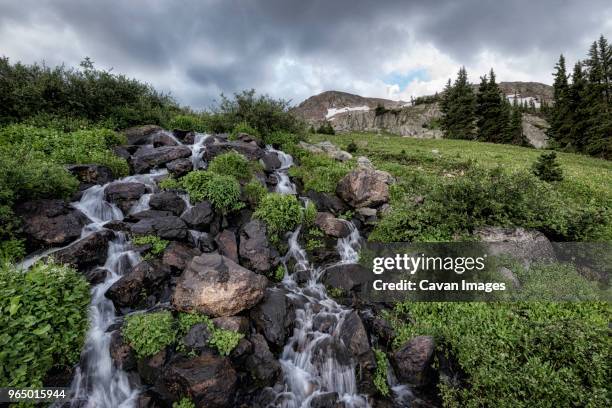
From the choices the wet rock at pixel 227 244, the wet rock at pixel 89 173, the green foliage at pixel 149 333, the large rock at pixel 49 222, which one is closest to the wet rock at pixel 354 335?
the wet rock at pixel 227 244

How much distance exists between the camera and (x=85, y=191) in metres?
9.69

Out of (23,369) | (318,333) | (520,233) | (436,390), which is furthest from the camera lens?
(520,233)

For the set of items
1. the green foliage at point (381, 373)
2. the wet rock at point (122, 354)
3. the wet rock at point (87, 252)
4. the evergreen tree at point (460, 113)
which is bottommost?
the green foliage at point (381, 373)

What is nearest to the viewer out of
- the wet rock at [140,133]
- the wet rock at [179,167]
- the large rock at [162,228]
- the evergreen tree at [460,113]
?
the large rock at [162,228]

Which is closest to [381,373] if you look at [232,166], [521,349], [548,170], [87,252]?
[521,349]

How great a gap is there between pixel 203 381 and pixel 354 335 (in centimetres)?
369

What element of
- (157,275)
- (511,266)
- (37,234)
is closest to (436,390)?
(511,266)

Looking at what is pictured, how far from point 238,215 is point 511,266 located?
9484 mm

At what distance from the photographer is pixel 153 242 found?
8305mm

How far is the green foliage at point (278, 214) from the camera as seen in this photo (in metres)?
9.93

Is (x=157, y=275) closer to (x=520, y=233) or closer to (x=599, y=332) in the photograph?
(x=599, y=332)

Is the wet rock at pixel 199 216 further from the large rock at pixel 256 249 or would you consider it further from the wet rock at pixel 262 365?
the wet rock at pixel 262 365

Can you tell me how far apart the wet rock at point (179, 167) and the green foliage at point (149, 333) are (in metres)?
7.01

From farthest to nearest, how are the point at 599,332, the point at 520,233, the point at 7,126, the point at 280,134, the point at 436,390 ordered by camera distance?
the point at 280,134
the point at 7,126
the point at 520,233
the point at 436,390
the point at 599,332
